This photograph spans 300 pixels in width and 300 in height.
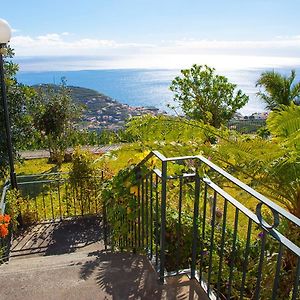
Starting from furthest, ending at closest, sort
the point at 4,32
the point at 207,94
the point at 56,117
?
the point at 207,94
the point at 56,117
the point at 4,32

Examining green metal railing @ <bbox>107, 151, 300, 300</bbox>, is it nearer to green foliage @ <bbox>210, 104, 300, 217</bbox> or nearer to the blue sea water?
green foliage @ <bbox>210, 104, 300, 217</bbox>

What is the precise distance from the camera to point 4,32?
5.62 meters

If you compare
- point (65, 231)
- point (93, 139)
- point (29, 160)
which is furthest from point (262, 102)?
point (65, 231)

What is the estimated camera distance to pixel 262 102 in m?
14.3

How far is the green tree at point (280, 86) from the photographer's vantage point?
12508 millimetres

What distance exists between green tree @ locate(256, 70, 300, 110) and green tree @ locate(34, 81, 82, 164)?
22.2 feet

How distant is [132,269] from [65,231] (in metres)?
3.94

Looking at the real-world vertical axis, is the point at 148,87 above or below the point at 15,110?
below

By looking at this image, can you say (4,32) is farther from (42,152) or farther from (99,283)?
(42,152)

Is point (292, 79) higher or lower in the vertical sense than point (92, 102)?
higher

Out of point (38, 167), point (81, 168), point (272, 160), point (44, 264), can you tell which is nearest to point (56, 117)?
point (38, 167)

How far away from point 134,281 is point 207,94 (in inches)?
434

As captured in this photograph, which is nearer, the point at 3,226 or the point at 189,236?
the point at 189,236

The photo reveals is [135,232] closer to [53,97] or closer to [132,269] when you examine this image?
[132,269]
